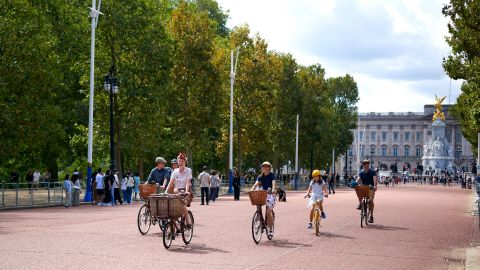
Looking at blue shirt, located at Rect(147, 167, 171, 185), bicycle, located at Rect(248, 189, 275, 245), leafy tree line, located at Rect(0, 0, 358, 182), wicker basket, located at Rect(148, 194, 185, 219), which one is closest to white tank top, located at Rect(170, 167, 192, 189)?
blue shirt, located at Rect(147, 167, 171, 185)

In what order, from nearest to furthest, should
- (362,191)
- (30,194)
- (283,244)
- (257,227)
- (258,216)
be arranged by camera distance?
(283,244), (257,227), (258,216), (362,191), (30,194)

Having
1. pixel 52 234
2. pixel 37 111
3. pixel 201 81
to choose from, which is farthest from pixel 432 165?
pixel 52 234

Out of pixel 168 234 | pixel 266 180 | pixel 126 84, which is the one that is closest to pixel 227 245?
pixel 168 234

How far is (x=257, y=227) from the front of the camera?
17125 millimetres

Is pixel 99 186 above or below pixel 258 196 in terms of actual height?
below

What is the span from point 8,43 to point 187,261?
28.3 meters

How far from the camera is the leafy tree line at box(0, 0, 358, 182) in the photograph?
4009 centimetres

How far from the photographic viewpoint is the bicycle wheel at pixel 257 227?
16800 millimetres

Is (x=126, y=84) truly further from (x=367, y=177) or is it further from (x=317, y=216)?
(x=317, y=216)

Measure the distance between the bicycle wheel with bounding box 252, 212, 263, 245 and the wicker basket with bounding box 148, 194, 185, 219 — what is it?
2.21 metres

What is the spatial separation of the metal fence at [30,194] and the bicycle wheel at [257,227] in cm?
1639

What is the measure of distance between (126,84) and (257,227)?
30752 mm

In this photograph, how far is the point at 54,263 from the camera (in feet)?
41.3

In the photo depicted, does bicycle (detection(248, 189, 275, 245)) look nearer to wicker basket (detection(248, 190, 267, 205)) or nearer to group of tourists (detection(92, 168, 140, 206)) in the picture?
wicker basket (detection(248, 190, 267, 205))
